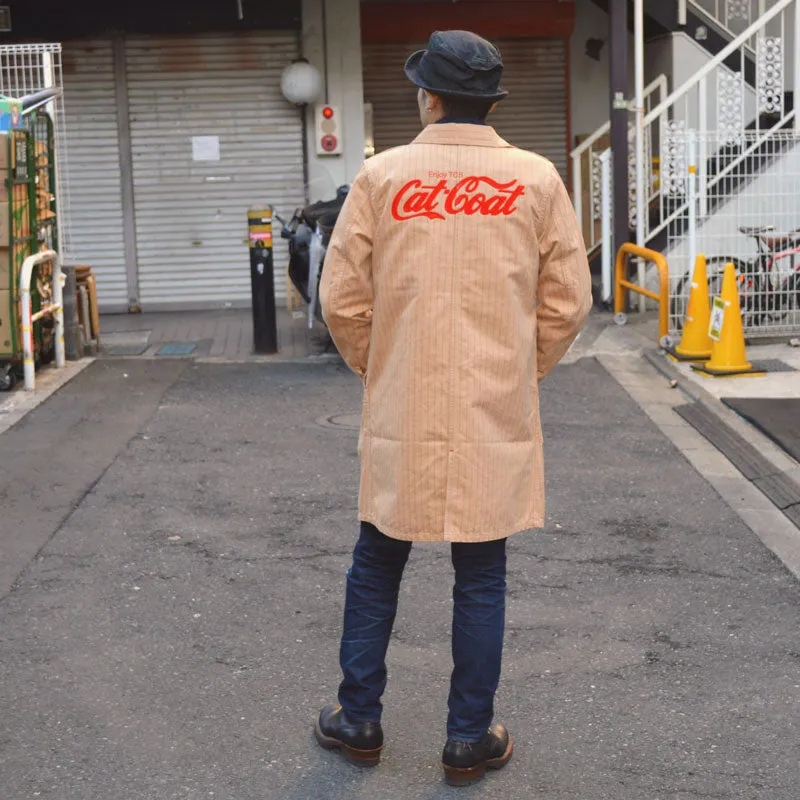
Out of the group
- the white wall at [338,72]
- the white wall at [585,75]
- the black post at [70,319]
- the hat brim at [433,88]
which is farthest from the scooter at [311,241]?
the hat brim at [433,88]

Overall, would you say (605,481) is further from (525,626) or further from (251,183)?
(251,183)

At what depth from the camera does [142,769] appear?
3.73 m

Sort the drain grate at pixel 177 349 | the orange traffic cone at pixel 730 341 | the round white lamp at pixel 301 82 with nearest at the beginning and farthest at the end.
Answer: the orange traffic cone at pixel 730 341
the drain grate at pixel 177 349
the round white lamp at pixel 301 82

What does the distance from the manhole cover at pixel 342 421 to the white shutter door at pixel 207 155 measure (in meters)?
6.61

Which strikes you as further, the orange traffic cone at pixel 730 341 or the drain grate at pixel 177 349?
the drain grate at pixel 177 349

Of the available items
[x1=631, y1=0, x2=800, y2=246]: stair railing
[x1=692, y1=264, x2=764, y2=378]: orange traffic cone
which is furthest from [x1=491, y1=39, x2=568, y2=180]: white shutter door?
[x1=692, y1=264, x2=764, y2=378]: orange traffic cone

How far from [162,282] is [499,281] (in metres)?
12.3

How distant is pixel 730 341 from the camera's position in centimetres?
963

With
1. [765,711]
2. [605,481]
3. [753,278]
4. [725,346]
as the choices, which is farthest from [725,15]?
[765,711]

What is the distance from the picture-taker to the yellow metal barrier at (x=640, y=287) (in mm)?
10539

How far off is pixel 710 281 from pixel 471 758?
838 cm

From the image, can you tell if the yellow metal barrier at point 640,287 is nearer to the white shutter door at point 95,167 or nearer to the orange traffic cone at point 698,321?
the orange traffic cone at point 698,321

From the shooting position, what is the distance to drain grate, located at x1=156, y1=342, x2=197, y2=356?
1190 centimetres

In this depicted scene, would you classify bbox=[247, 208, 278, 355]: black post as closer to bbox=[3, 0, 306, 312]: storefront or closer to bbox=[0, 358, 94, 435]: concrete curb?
bbox=[0, 358, 94, 435]: concrete curb
